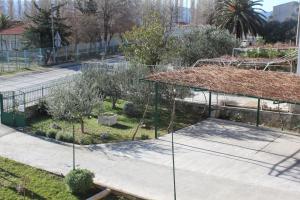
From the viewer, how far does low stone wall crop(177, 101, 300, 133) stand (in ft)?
64.0

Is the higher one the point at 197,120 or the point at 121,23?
the point at 121,23

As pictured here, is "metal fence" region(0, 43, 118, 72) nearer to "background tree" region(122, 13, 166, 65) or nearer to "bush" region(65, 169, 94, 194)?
"background tree" region(122, 13, 166, 65)

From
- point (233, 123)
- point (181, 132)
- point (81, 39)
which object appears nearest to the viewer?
point (181, 132)

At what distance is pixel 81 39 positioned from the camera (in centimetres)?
5119

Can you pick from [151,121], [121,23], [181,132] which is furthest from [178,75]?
[121,23]

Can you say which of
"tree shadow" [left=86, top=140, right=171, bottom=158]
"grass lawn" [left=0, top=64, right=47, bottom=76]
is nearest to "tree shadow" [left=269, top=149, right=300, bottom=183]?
"tree shadow" [left=86, top=140, right=171, bottom=158]

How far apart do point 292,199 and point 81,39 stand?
41.9 meters

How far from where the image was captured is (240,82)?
1502 centimetres

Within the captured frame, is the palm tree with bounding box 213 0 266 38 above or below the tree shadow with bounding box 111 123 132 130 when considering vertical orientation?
above

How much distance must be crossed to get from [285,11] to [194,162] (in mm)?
49502

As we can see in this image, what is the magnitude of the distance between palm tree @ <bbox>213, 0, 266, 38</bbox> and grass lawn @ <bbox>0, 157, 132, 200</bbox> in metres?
35.2

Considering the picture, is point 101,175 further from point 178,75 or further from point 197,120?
point 197,120

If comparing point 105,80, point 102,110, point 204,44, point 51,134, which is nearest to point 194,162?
point 51,134

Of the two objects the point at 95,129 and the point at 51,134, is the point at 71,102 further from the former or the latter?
the point at 95,129
